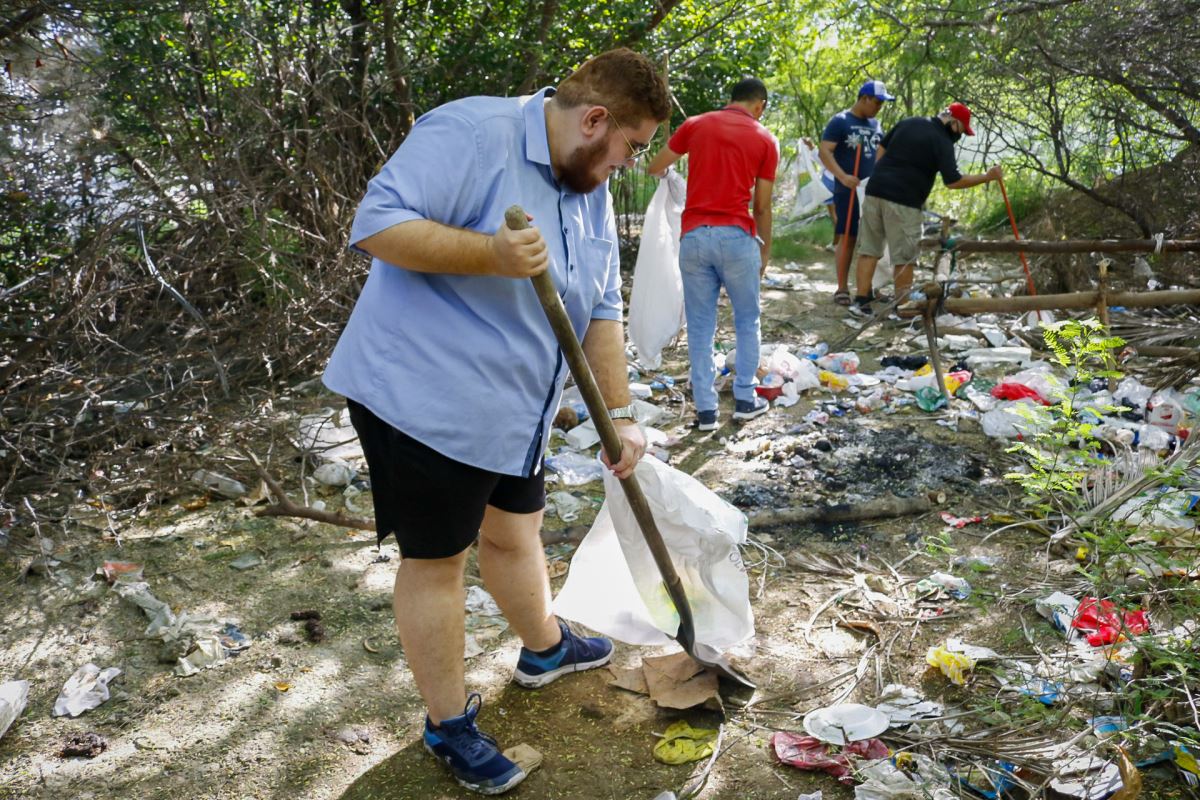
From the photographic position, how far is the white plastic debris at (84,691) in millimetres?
2551

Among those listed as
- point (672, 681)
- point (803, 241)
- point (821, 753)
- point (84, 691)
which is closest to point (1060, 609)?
point (821, 753)

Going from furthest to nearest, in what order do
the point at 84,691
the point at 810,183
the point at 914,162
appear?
1. the point at 810,183
2. the point at 914,162
3. the point at 84,691

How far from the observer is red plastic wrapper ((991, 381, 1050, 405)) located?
466 centimetres

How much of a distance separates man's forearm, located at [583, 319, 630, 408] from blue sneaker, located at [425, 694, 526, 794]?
0.85m

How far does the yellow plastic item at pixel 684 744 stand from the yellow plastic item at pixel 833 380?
10.6 feet

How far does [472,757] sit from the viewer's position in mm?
2176

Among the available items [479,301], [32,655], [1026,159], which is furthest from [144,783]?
[1026,159]

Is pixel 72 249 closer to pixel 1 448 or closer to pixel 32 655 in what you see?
pixel 1 448

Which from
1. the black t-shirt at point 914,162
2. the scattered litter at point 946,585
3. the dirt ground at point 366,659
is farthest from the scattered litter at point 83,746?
the black t-shirt at point 914,162

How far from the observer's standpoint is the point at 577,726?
248 cm

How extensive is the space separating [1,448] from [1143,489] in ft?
13.3

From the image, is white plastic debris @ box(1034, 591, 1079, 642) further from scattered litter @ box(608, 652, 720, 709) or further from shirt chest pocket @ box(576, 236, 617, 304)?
shirt chest pocket @ box(576, 236, 617, 304)

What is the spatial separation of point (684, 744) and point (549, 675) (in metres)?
→ 0.46

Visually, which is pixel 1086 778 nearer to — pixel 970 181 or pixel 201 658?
pixel 201 658
